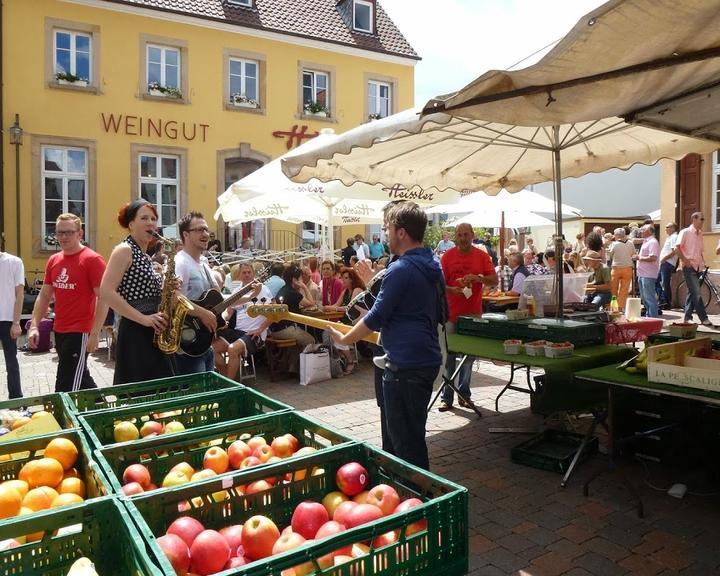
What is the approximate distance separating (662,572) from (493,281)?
10.7 feet

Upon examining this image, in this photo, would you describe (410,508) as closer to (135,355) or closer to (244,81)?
(135,355)

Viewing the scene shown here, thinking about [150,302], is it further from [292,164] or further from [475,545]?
[475,545]

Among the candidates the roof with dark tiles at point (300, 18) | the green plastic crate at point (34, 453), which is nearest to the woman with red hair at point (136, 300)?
the green plastic crate at point (34, 453)

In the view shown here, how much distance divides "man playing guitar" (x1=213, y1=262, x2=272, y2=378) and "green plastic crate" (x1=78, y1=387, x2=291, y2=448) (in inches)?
165

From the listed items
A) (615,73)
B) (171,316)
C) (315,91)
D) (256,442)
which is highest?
(315,91)

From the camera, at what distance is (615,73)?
10.7ft

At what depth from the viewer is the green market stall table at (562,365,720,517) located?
354 centimetres

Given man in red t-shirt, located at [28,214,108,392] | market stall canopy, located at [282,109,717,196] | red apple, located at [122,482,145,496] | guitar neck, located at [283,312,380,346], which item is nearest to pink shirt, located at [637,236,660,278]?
market stall canopy, located at [282,109,717,196]

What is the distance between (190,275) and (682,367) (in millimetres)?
3052

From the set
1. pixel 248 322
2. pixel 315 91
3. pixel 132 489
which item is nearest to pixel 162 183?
pixel 315 91

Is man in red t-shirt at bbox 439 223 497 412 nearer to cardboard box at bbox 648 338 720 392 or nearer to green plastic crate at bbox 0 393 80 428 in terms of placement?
cardboard box at bbox 648 338 720 392

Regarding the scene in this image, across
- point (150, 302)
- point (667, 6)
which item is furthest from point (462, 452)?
point (667, 6)

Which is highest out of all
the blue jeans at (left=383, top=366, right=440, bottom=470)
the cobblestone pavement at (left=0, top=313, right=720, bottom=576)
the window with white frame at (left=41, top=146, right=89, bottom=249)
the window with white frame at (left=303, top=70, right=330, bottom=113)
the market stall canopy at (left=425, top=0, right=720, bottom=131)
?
the window with white frame at (left=303, top=70, right=330, bottom=113)

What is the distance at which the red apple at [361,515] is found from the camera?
1721 millimetres
